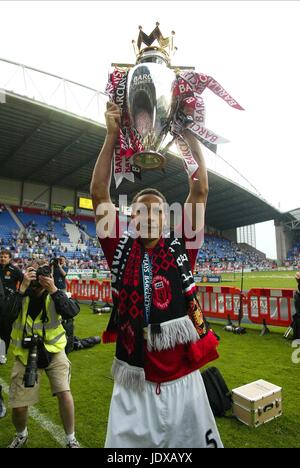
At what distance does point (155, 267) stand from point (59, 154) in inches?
1013

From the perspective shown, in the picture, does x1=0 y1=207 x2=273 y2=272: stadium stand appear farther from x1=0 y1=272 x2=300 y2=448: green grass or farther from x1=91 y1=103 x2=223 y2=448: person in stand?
x1=91 y1=103 x2=223 y2=448: person in stand

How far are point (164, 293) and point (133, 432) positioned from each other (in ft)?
2.25

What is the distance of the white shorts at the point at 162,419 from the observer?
1579 mm

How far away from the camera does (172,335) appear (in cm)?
165

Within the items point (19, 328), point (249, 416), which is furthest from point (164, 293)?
point (249, 416)

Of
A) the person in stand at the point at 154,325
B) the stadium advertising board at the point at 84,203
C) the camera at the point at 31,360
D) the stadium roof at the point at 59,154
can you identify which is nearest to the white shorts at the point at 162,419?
the person in stand at the point at 154,325

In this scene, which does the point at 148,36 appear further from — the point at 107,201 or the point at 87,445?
the point at 87,445

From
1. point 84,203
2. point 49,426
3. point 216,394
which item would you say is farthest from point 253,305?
point 84,203

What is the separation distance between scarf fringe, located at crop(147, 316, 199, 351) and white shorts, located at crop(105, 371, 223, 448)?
19 cm

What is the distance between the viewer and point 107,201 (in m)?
1.89

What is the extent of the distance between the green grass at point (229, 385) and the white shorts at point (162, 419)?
1.75 metres
